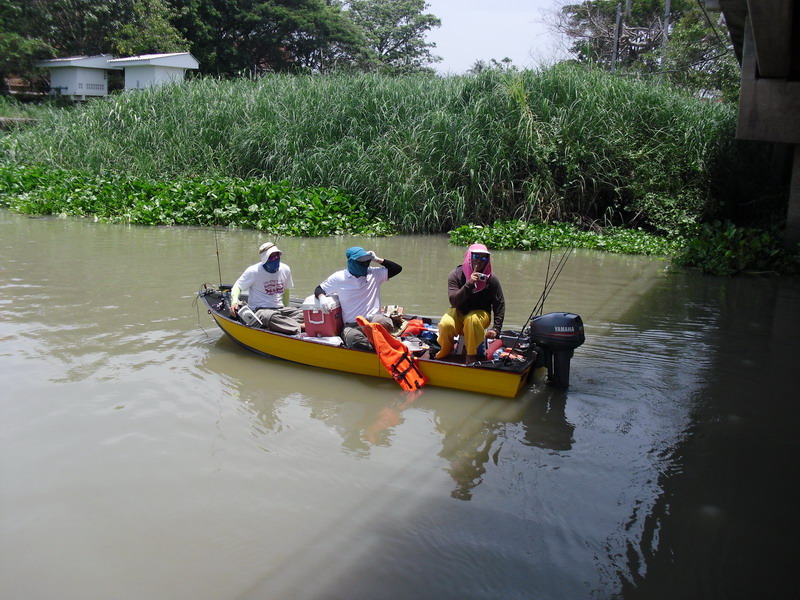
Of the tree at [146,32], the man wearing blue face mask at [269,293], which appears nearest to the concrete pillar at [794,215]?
the man wearing blue face mask at [269,293]

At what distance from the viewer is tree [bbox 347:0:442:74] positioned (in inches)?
1868

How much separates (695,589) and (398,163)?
13.4 m

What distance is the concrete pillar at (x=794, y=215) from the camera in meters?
13.2

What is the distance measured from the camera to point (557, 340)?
689 centimetres

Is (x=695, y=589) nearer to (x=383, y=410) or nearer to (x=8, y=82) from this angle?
(x=383, y=410)

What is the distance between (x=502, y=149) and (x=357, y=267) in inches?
377

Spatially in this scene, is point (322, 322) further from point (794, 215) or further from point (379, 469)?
point (794, 215)

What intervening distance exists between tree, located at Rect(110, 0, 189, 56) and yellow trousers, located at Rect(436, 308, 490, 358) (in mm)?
30897

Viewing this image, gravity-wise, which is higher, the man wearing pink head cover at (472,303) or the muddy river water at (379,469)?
the man wearing pink head cover at (472,303)

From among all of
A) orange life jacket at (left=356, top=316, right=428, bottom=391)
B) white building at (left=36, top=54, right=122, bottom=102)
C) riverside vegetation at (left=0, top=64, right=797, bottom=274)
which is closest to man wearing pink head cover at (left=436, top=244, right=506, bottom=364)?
orange life jacket at (left=356, top=316, right=428, bottom=391)

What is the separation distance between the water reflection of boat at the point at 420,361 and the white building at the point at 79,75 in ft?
92.4

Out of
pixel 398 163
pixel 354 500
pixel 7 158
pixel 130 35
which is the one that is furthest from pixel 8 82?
pixel 354 500

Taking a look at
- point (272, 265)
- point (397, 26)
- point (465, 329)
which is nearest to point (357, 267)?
point (272, 265)

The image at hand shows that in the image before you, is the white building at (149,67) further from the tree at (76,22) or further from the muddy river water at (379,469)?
the muddy river water at (379,469)
